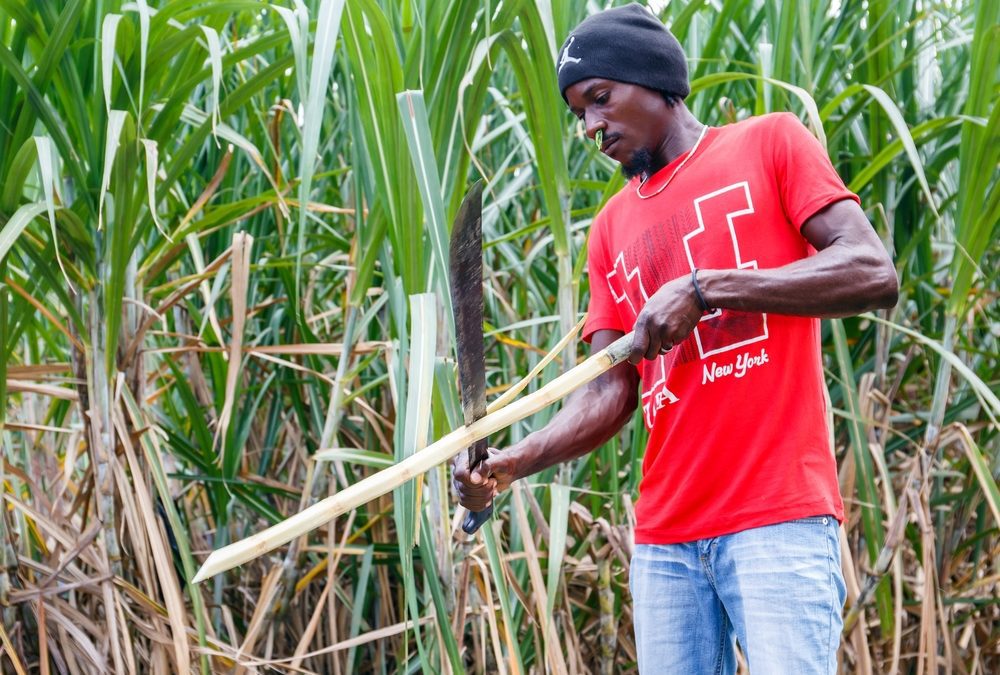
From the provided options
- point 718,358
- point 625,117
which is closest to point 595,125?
point 625,117

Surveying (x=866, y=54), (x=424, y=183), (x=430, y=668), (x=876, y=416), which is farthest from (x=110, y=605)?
(x=866, y=54)

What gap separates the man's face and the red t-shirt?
0.07m

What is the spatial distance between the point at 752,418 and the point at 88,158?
3.67ft

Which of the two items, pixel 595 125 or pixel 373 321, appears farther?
pixel 373 321

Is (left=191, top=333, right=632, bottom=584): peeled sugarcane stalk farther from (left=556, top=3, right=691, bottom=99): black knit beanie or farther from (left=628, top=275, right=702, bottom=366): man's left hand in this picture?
(left=556, top=3, right=691, bottom=99): black knit beanie

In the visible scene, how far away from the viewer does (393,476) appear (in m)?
1.03

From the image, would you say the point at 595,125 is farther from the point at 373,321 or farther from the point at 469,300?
the point at 373,321

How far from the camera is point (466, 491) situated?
1277 millimetres

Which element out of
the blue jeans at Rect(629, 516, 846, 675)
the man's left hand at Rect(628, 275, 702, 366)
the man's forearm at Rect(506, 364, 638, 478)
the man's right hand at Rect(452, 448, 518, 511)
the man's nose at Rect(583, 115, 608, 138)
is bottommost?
the blue jeans at Rect(629, 516, 846, 675)

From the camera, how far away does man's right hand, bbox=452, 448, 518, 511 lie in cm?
127

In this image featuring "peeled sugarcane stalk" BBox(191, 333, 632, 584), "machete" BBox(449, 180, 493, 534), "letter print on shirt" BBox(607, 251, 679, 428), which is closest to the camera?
"peeled sugarcane stalk" BBox(191, 333, 632, 584)

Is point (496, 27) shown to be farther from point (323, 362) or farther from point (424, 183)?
point (323, 362)

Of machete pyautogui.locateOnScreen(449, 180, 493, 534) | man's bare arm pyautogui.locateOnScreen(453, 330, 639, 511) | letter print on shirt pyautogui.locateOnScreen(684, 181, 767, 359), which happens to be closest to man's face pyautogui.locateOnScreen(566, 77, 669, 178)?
letter print on shirt pyautogui.locateOnScreen(684, 181, 767, 359)

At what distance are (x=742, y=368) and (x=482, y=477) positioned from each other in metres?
0.35
